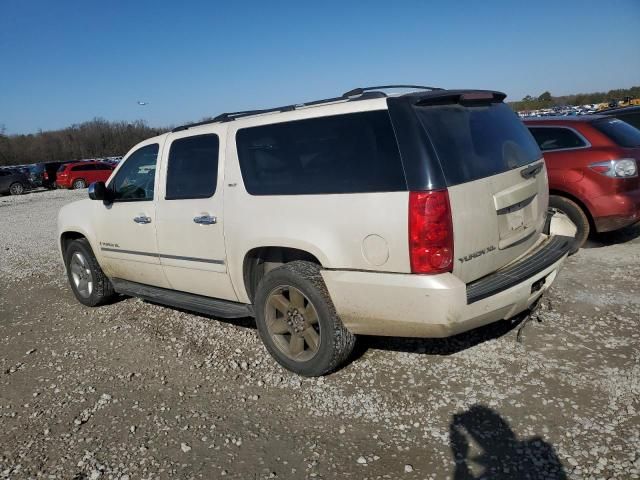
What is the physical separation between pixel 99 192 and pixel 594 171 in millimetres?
5398

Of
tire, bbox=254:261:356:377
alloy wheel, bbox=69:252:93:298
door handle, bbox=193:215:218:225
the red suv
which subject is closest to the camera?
tire, bbox=254:261:356:377

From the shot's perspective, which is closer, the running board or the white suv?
the white suv

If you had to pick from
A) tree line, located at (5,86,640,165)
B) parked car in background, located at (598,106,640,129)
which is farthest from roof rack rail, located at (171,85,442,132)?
tree line, located at (5,86,640,165)

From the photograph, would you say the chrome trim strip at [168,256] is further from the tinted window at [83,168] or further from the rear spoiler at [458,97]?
the tinted window at [83,168]

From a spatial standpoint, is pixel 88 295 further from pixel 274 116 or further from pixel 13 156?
pixel 13 156

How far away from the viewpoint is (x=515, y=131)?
3.85 meters

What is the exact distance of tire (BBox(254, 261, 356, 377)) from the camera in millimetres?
3428

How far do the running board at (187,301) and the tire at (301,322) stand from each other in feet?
1.05

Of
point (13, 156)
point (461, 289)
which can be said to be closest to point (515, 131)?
point (461, 289)

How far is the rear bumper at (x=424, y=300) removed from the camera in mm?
2941

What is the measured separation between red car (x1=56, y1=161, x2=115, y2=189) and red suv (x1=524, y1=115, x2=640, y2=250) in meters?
26.7

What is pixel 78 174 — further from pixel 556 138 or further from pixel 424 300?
pixel 424 300

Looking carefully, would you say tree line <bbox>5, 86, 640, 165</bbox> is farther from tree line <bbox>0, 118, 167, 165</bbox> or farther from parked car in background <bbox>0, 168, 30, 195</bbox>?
parked car in background <bbox>0, 168, 30, 195</bbox>

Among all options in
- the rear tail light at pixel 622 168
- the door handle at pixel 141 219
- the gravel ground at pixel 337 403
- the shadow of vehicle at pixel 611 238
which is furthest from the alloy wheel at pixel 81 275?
the shadow of vehicle at pixel 611 238
